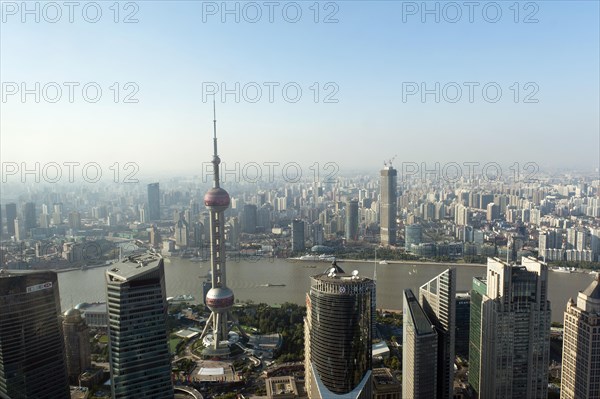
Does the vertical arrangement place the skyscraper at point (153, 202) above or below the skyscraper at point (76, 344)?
above

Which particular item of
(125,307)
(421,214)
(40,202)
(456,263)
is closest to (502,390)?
(125,307)

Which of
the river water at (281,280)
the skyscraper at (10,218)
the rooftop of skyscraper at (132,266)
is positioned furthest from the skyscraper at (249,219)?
the rooftop of skyscraper at (132,266)

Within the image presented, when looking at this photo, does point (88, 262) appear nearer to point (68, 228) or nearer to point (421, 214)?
point (68, 228)

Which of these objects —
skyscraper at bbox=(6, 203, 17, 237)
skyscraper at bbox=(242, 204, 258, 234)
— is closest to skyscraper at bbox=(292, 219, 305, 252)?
skyscraper at bbox=(242, 204, 258, 234)

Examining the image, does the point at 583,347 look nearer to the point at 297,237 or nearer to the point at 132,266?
the point at 132,266

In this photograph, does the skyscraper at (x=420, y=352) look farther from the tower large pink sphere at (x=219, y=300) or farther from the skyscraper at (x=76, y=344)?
the skyscraper at (x=76, y=344)
